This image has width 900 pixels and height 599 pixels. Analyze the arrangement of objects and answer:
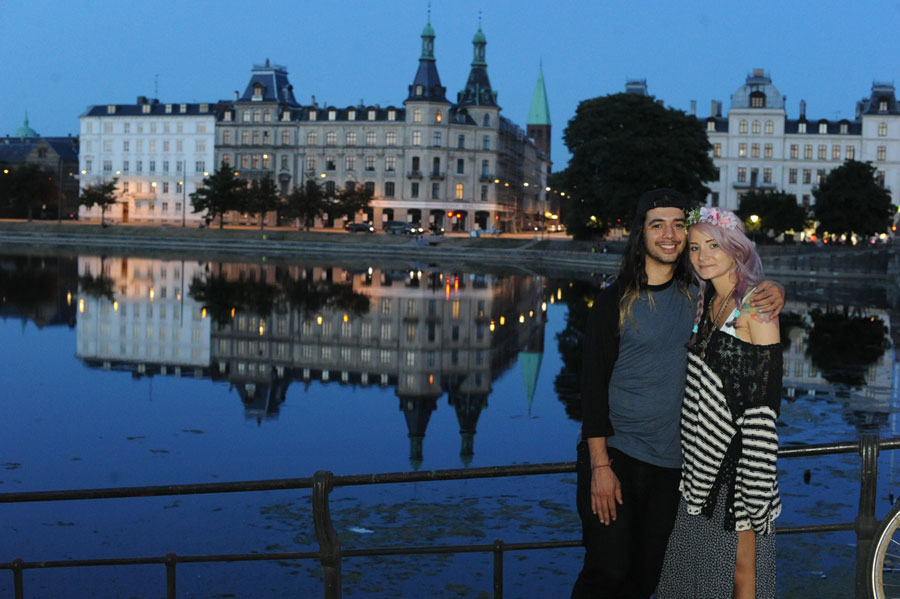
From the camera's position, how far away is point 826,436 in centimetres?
1744

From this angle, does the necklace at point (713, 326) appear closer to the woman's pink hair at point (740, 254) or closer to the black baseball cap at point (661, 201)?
the woman's pink hair at point (740, 254)

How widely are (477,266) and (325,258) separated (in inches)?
425

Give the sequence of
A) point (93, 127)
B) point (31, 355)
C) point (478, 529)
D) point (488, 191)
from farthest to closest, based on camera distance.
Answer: point (93, 127), point (488, 191), point (31, 355), point (478, 529)

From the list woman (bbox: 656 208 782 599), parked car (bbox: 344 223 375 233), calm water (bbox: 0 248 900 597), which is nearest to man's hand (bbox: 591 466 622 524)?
woman (bbox: 656 208 782 599)

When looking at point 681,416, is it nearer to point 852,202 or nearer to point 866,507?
point 866,507

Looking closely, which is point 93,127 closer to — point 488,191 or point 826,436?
point 488,191

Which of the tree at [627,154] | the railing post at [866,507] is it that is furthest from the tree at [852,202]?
the railing post at [866,507]

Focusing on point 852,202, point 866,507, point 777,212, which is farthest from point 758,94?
point 866,507

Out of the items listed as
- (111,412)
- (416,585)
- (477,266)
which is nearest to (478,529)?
(416,585)

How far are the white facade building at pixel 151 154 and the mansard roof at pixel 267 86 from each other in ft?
16.9

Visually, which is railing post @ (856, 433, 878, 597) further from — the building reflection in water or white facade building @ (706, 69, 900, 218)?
white facade building @ (706, 69, 900, 218)

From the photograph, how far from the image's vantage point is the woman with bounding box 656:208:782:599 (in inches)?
191

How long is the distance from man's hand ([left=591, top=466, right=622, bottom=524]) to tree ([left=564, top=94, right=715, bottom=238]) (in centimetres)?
6283

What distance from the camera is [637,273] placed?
521 centimetres
